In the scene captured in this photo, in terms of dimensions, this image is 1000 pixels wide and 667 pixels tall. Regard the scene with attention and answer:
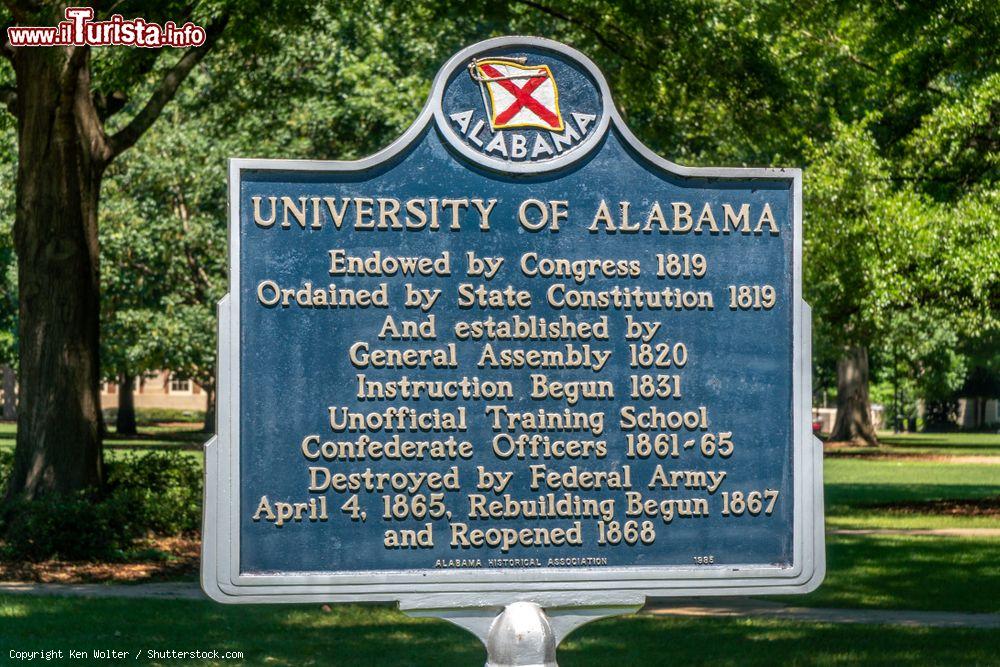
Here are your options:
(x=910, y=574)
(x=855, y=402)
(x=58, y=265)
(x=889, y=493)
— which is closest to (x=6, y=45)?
(x=58, y=265)

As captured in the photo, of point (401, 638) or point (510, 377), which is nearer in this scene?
point (510, 377)

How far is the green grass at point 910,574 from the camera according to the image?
485 inches

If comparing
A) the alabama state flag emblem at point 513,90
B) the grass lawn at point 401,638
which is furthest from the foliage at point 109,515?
the alabama state flag emblem at point 513,90

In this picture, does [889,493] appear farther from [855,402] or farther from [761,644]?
[855,402]

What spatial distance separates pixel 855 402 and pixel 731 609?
138ft

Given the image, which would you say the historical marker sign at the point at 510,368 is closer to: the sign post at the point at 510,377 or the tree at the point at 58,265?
the sign post at the point at 510,377

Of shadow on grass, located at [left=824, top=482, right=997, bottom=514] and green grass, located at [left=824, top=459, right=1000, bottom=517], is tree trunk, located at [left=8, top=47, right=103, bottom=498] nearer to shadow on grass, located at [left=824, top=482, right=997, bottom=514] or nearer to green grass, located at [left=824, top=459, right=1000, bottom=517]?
green grass, located at [left=824, top=459, right=1000, bottom=517]

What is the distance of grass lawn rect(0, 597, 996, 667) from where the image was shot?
948cm

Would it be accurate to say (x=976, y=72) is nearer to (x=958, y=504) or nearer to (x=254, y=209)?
(x=958, y=504)

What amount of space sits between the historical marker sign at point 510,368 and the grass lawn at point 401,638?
13.6 ft

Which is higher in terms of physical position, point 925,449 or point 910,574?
point 910,574

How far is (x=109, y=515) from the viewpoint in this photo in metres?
15.2

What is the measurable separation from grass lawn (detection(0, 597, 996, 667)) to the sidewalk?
0.34 metres

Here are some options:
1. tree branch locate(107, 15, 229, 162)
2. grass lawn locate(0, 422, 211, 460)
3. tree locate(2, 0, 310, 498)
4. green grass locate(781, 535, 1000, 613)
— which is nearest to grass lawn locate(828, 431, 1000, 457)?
grass lawn locate(0, 422, 211, 460)
